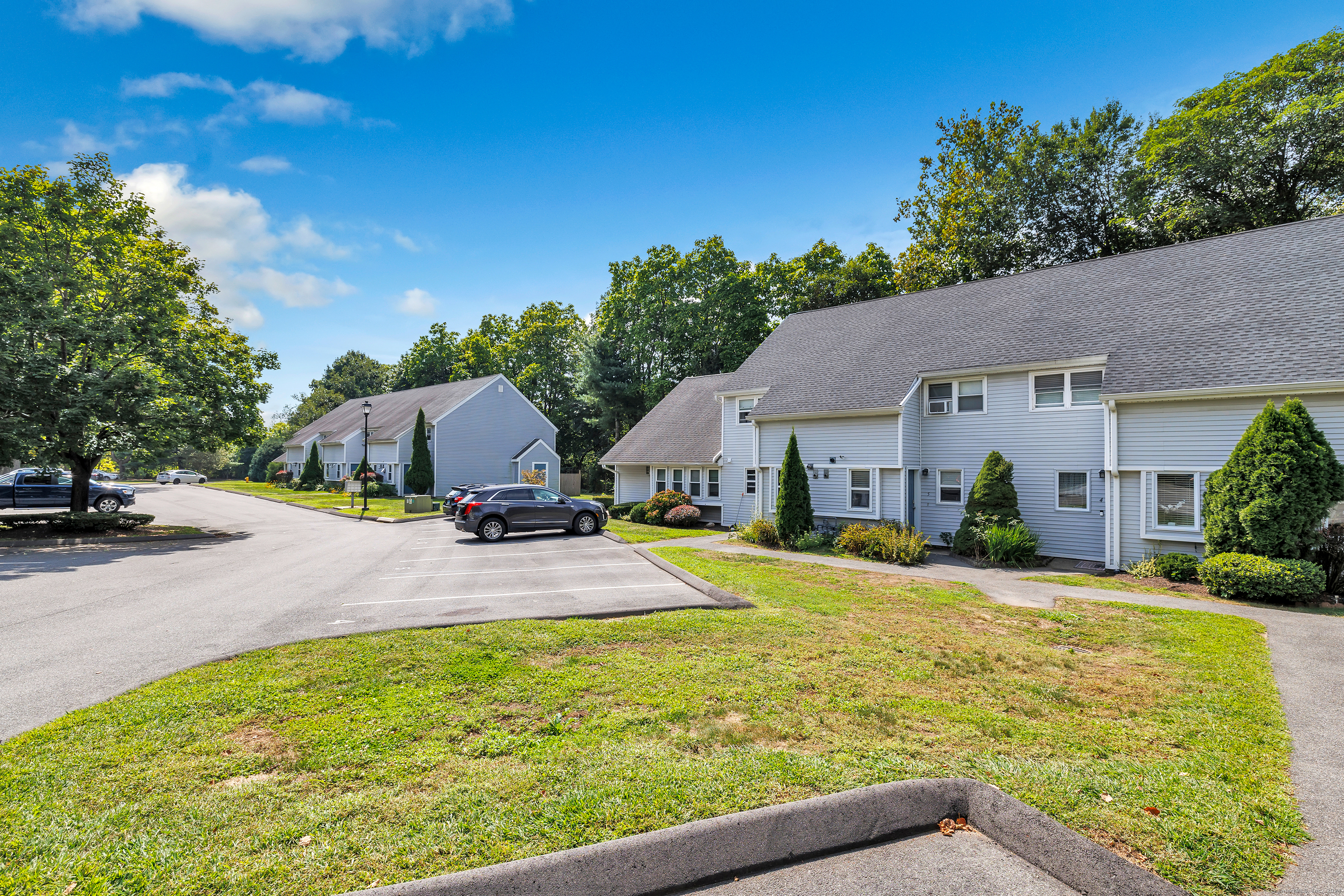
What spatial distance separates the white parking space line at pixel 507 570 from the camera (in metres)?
12.2

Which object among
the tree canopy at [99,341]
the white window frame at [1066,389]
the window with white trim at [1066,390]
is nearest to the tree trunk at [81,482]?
the tree canopy at [99,341]

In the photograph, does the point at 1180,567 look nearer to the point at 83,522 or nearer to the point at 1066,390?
the point at 1066,390

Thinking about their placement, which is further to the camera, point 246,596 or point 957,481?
point 957,481

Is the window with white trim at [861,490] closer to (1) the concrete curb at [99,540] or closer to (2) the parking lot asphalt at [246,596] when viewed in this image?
(2) the parking lot asphalt at [246,596]

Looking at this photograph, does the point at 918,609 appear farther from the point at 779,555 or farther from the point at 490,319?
the point at 490,319

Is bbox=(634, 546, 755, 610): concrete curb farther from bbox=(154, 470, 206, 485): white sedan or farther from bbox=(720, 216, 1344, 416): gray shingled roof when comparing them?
bbox=(154, 470, 206, 485): white sedan

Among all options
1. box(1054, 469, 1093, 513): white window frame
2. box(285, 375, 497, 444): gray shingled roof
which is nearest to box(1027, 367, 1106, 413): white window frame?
box(1054, 469, 1093, 513): white window frame

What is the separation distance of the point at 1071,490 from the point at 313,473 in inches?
1938

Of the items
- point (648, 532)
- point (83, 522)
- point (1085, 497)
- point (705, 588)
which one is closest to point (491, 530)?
point (648, 532)

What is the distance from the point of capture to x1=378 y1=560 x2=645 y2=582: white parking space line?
12.2 metres

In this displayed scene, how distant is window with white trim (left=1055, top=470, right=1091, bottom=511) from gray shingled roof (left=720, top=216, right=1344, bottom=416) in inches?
101

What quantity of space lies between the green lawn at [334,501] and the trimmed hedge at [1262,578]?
86.1 ft

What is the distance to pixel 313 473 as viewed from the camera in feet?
→ 156

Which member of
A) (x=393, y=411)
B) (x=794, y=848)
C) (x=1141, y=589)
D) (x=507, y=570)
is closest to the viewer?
(x=794, y=848)
